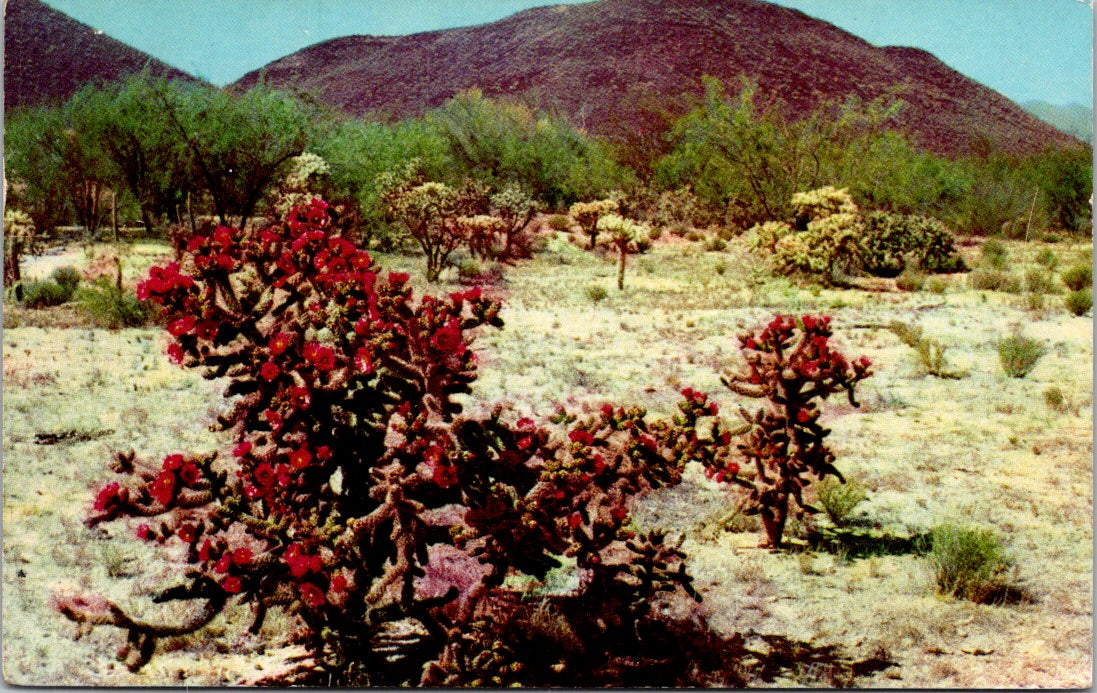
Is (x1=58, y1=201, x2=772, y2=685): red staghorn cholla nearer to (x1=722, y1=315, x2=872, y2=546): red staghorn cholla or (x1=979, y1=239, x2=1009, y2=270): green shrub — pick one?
(x1=722, y1=315, x2=872, y2=546): red staghorn cholla

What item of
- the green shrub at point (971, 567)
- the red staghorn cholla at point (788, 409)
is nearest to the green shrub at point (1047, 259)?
the green shrub at point (971, 567)

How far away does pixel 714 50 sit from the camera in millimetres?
8672

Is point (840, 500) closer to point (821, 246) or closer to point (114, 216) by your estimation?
point (821, 246)

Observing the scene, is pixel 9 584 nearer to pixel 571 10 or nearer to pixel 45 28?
pixel 45 28

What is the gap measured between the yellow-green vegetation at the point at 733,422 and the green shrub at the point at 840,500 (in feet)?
0.08

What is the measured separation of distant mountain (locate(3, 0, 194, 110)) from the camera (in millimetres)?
4691

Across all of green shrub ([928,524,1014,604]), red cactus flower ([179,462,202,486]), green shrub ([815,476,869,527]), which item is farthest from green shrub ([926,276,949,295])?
red cactus flower ([179,462,202,486])

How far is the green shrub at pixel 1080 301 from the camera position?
8.11 metres

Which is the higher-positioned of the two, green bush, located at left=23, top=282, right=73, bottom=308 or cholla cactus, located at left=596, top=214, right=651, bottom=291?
cholla cactus, located at left=596, top=214, right=651, bottom=291

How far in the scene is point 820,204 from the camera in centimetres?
1137

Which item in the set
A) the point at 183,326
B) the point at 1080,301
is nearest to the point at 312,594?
the point at 183,326

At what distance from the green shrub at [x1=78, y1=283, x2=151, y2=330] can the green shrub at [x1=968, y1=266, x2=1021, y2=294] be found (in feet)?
28.4

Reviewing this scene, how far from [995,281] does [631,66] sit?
15.5 ft

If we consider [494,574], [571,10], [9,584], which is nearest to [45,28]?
[9,584]
